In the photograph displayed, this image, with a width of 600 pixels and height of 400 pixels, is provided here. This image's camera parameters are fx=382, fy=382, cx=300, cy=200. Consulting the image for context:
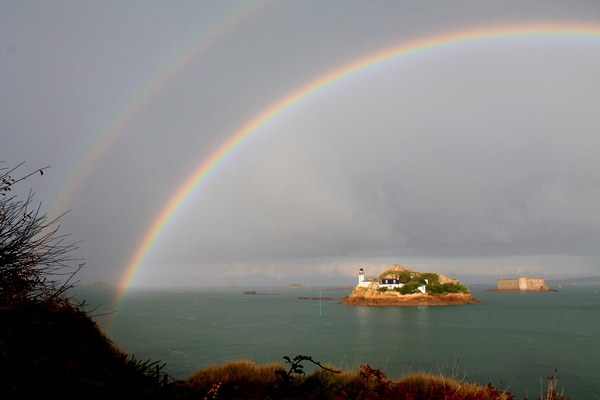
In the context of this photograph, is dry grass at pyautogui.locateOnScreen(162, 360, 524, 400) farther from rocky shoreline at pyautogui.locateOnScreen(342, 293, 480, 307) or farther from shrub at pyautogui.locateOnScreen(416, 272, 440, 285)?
shrub at pyautogui.locateOnScreen(416, 272, 440, 285)

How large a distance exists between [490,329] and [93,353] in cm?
7117

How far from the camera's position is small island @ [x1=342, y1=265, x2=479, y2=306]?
125625mm

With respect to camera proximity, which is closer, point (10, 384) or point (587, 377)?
point (10, 384)

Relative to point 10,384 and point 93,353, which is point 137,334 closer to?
point 93,353

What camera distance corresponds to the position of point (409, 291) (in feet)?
417

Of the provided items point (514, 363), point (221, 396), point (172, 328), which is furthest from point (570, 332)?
point (221, 396)

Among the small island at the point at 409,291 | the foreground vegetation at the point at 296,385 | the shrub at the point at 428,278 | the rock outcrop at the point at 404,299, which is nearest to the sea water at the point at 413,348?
the foreground vegetation at the point at 296,385

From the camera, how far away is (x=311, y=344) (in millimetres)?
48312

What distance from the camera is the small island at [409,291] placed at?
125625mm

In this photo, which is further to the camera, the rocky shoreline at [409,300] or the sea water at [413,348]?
the rocky shoreline at [409,300]

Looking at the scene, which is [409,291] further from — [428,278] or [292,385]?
[292,385]

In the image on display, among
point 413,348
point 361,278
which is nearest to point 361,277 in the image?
point 361,278

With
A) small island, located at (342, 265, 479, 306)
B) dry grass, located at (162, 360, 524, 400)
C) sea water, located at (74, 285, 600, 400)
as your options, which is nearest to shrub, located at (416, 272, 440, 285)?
small island, located at (342, 265, 479, 306)

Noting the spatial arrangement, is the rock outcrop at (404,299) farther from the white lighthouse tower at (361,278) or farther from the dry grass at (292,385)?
the dry grass at (292,385)
